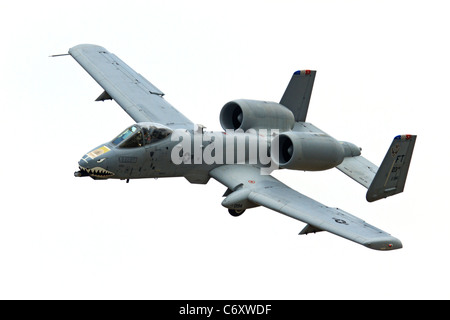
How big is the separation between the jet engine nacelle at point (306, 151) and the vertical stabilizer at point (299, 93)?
276cm

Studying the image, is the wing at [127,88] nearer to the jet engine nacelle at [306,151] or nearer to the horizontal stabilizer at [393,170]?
the jet engine nacelle at [306,151]

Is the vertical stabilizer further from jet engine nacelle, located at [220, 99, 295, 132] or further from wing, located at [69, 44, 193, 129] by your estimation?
wing, located at [69, 44, 193, 129]

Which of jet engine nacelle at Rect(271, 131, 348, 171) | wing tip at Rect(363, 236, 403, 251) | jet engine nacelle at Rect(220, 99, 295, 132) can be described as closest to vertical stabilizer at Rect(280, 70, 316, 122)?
jet engine nacelle at Rect(220, 99, 295, 132)

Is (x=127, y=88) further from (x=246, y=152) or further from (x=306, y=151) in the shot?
(x=306, y=151)

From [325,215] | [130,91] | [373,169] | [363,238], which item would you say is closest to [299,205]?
[325,215]

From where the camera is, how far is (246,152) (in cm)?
2467

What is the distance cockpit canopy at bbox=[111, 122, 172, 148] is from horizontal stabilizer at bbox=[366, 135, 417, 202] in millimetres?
5586

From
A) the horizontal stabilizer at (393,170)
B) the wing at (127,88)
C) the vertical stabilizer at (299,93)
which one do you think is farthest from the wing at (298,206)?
the vertical stabilizer at (299,93)

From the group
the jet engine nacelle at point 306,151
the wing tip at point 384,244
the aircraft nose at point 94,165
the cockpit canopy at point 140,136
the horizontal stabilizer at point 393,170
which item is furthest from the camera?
the jet engine nacelle at point 306,151

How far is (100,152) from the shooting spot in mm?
22938

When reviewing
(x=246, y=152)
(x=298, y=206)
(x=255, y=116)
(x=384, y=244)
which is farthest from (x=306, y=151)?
(x=384, y=244)

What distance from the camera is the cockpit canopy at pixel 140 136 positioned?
23172mm

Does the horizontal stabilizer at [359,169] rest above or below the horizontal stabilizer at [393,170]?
above

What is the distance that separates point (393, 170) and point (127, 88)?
8341 mm
